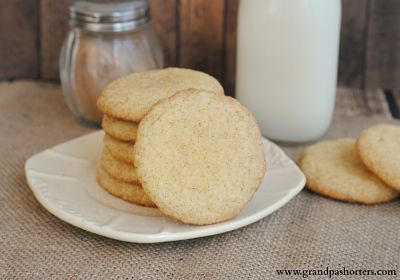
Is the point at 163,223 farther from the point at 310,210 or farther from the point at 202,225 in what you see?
the point at 310,210

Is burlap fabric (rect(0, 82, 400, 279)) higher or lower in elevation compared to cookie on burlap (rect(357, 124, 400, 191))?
lower

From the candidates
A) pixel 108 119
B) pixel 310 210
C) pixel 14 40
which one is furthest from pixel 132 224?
pixel 14 40

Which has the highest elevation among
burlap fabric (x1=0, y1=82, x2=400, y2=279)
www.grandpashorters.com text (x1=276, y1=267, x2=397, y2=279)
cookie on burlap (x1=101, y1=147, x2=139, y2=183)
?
cookie on burlap (x1=101, y1=147, x2=139, y2=183)

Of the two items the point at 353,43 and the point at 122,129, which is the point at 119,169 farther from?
the point at 353,43

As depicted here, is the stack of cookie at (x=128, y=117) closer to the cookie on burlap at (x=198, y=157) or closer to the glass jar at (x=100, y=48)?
the cookie on burlap at (x=198, y=157)

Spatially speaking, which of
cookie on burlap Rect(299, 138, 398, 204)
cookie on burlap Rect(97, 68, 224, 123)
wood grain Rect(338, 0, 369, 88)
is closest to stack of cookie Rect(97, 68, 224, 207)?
cookie on burlap Rect(97, 68, 224, 123)

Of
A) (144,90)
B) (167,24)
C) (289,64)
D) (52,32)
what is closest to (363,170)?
(289,64)

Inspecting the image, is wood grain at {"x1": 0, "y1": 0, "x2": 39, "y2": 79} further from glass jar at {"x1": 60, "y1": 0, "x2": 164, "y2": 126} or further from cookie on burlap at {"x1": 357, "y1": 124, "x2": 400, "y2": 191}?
cookie on burlap at {"x1": 357, "y1": 124, "x2": 400, "y2": 191}
